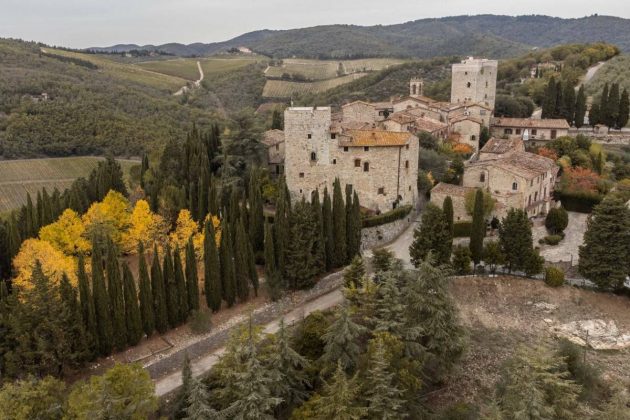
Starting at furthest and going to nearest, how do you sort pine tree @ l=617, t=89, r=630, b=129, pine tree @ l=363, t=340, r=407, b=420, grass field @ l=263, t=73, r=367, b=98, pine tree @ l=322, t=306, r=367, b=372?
grass field @ l=263, t=73, r=367, b=98, pine tree @ l=617, t=89, r=630, b=129, pine tree @ l=322, t=306, r=367, b=372, pine tree @ l=363, t=340, r=407, b=420

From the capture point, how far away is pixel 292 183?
4269cm

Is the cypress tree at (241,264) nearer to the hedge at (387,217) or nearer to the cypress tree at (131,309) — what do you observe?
the cypress tree at (131,309)

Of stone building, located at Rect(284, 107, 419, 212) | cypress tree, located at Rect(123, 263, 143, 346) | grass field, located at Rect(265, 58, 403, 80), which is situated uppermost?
grass field, located at Rect(265, 58, 403, 80)

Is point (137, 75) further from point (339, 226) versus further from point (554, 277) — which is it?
point (554, 277)

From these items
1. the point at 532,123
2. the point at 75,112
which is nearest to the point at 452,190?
the point at 532,123

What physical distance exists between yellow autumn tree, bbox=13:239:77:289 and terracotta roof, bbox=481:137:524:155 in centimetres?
3656

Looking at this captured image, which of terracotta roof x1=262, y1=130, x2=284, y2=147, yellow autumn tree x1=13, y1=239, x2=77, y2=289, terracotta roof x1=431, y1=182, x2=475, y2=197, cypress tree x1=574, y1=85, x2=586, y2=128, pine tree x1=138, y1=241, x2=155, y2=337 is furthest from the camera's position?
cypress tree x1=574, y1=85, x2=586, y2=128

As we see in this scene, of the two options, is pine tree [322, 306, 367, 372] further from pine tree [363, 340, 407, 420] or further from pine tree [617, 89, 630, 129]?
pine tree [617, 89, 630, 129]

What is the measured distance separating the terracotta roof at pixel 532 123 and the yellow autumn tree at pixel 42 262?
47.2 metres

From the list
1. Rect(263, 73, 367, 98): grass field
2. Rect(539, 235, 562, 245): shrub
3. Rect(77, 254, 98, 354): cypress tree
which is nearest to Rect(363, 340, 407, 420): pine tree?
Rect(77, 254, 98, 354): cypress tree

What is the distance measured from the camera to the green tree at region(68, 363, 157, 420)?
1892 cm

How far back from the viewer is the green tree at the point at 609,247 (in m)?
32.9

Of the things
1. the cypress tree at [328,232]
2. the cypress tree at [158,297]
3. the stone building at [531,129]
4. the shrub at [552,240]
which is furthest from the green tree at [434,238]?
the stone building at [531,129]

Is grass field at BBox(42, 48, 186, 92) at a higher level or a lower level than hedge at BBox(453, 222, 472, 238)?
higher
